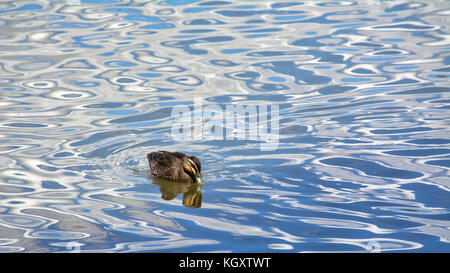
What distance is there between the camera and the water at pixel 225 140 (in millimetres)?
9445

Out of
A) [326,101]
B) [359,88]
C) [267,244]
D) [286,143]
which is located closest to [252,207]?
[267,244]

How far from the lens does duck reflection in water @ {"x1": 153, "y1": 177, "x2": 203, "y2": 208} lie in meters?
10.6

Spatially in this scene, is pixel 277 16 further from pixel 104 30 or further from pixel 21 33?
pixel 21 33

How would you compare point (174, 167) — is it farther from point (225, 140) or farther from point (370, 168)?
point (370, 168)

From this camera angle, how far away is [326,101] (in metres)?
15.3

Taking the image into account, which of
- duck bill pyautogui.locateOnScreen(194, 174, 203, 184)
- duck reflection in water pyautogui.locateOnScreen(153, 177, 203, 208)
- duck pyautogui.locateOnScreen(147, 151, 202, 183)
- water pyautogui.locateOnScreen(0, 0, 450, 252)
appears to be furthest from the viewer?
duck pyautogui.locateOnScreen(147, 151, 202, 183)

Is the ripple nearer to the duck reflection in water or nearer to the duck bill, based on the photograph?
the duck bill

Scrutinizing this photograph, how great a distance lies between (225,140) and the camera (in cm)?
1326

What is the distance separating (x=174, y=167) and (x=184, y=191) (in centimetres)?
56

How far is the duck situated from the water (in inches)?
7.4

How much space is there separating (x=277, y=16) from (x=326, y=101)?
28.0ft

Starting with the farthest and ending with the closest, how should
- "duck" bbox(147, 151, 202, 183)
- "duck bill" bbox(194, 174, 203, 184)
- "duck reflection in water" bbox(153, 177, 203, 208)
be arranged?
"duck" bbox(147, 151, 202, 183) < "duck bill" bbox(194, 174, 203, 184) < "duck reflection in water" bbox(153, 177, 203, 208)

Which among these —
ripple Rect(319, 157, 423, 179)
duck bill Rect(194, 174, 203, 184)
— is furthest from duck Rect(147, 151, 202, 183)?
ripple Rect(319, 157, 423, 179)
